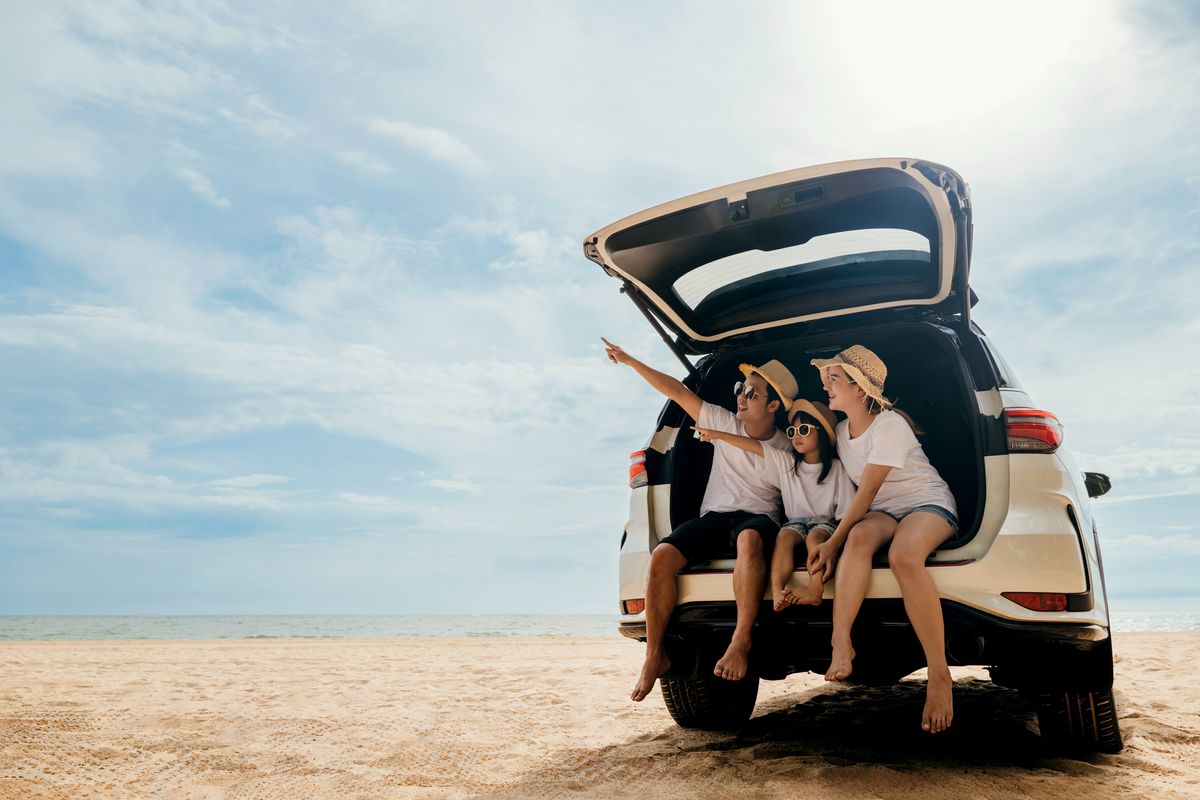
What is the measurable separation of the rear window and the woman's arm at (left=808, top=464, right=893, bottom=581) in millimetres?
1018

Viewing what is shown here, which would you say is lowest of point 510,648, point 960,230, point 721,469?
point 510,648

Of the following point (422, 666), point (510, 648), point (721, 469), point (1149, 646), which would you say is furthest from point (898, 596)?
point (510, 648)

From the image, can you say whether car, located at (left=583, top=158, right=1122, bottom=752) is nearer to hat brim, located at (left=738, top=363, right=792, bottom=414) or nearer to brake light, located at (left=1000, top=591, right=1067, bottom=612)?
brake light, located at (left=1000, top=591, right=1067, bottom=612)

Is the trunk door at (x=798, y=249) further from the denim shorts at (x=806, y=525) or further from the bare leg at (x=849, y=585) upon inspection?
the bare leg at (x=849, y=585)

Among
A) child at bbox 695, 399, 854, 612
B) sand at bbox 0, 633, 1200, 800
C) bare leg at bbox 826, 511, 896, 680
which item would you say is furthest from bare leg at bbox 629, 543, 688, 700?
bare leg at bbox 826, 511, 896, 680

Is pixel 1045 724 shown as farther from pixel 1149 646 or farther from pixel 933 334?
pixel 1149 646

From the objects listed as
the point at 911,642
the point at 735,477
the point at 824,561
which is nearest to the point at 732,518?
the point at 735,477

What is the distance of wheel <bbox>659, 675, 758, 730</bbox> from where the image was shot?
167 inches

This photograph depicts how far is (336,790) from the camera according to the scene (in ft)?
10.9

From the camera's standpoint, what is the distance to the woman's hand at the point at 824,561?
10.4 ft

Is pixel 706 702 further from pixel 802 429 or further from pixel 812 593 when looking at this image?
pixel 802 429

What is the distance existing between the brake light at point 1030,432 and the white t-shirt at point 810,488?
0.75m

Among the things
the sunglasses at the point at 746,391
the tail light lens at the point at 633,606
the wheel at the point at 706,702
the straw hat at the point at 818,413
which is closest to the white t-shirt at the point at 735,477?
the sunglasses at the point at 746,391

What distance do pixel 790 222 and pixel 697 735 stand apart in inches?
100
